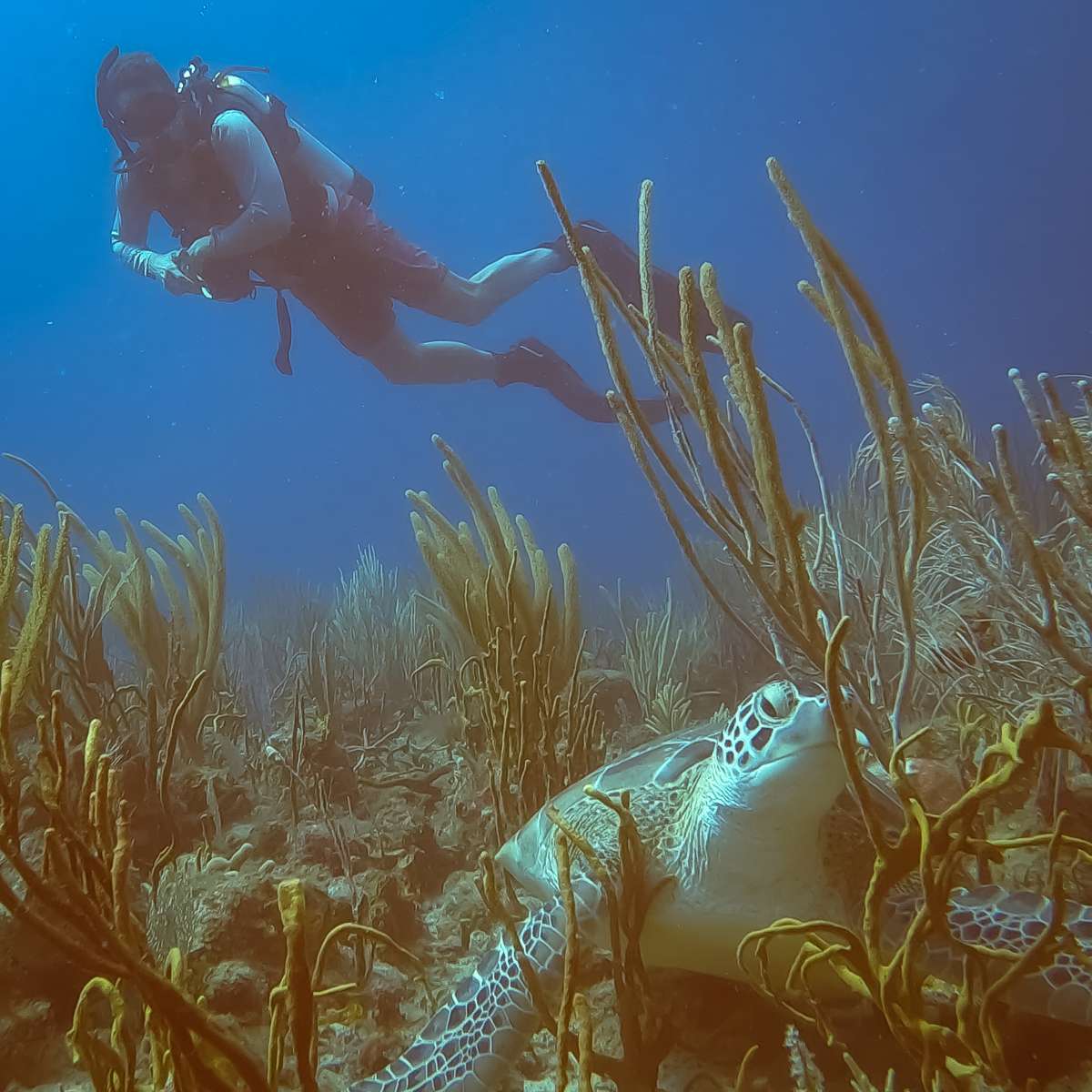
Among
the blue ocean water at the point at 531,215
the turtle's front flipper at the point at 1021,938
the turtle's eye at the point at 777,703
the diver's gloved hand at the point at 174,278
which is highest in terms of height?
the blue ocean water at the point at 531,215

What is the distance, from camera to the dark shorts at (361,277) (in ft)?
22.2

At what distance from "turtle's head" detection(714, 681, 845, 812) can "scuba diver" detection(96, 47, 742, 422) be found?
15.8 feet

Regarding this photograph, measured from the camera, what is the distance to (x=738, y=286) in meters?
58.1

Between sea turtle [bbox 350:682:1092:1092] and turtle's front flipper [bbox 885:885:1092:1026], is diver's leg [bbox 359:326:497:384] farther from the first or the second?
turtle's front flipper [bbox 885:885:1092:1026]

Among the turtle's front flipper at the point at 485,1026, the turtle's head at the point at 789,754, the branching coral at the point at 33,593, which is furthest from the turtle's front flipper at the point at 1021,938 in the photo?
the branching coral at the point at 33,593

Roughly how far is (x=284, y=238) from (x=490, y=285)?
7.19 ft

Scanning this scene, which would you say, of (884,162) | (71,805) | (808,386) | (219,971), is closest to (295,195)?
(71,805)

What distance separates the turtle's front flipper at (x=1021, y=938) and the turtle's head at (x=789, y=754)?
A: 300 mm

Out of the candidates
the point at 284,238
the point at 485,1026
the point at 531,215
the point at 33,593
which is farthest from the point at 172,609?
the point at 531,215

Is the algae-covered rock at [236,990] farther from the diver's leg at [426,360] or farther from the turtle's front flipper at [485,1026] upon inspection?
the diver's leg at [426,360]

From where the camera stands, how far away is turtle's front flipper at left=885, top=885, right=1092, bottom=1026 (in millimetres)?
1291

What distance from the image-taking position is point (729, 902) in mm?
1501

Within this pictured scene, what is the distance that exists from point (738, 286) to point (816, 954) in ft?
Answer: 207

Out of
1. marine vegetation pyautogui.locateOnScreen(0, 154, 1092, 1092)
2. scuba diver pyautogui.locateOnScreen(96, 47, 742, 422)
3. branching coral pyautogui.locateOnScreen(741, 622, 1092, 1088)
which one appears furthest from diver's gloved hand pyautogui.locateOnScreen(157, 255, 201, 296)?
branching coral pyautogui.locateOnScreen(741, 622, 1092, 1088)
